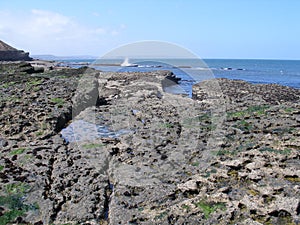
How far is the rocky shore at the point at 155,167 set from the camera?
11.1 m

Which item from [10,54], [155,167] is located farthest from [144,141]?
[10,54]

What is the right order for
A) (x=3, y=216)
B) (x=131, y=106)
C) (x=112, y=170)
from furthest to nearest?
(x=131, y=106) → (x=112, y=170) → (x=3, y=216)

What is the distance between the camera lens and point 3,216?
36.5ft

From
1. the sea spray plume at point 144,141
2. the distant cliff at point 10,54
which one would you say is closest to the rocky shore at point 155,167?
the sea spray plume at point 144,141

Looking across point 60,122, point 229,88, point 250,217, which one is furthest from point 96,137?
point 229,88

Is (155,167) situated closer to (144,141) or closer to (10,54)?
(144,141)

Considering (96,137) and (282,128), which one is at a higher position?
(282,128)

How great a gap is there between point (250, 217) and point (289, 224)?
1.16 m

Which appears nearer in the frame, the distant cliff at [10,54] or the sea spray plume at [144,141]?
the sea spray plume at [144,141]

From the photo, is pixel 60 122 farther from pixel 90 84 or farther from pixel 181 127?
pixel 90 84

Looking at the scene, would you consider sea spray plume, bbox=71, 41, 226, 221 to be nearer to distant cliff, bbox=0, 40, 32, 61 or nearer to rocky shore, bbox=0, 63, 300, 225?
rocky shore, bbox=0, 63, 300, 225

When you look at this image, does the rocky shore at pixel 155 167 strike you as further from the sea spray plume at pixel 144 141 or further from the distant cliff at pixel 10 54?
the distant cliff at pixel 10 54

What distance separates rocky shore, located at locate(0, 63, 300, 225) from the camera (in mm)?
11148

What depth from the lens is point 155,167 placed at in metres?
15.2
